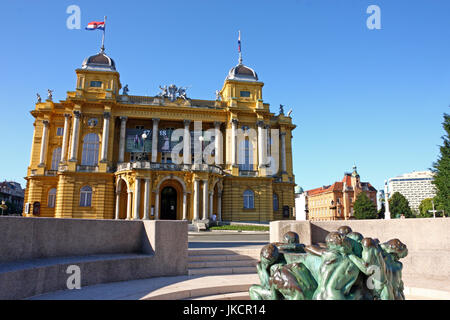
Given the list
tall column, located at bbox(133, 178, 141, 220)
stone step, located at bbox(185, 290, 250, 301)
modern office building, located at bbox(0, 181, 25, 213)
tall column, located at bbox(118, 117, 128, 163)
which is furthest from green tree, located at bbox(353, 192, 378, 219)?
modern office building, located at bbox(0, 181, 25, 213)

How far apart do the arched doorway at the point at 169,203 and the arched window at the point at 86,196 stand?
876cm

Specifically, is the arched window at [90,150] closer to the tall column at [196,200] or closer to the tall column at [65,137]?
the tall column at [65,137]

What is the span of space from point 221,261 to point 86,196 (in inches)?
1308

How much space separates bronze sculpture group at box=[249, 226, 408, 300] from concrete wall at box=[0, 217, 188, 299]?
181 inches

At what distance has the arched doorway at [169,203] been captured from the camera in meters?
39.0

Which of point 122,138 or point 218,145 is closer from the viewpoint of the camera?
point 122,138

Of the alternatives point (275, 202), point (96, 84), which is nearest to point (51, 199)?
point (96, 84)

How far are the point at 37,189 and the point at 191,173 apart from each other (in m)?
20.3

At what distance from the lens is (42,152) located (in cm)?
4062

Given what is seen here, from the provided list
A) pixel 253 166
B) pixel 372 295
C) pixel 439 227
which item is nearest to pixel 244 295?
pixel 372 295

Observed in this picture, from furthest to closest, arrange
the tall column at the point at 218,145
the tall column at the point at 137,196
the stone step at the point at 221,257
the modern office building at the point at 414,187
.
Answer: the modern office building at the point at 414,187 → the tall column at the point at 218,145 → the tall column at the point at 137,196 → the stone step at the point at 221,257

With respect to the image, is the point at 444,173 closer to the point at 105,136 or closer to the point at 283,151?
the point at 283,151

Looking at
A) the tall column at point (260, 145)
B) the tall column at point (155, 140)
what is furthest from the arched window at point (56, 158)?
the tall column at point (260, 145)

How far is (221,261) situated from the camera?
30.7ft
